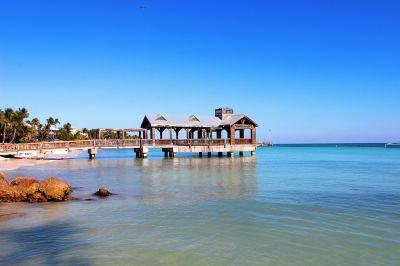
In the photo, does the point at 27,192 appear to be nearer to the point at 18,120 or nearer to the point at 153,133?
the point at 153,133

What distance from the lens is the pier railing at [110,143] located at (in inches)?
1615

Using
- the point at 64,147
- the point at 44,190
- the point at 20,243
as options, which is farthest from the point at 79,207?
the point at 64,147

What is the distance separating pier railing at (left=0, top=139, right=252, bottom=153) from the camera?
1615 inches

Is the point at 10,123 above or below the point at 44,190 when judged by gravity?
above

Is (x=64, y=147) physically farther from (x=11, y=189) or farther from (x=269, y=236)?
(x=269, y=236)

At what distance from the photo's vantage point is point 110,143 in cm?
4534

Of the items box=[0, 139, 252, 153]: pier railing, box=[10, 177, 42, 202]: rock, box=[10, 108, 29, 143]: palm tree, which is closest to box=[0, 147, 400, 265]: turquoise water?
box=[10, 177, 42, 202]: rock

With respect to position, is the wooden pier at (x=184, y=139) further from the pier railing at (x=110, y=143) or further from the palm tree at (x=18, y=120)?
the palm tree at (x=18, y=120)

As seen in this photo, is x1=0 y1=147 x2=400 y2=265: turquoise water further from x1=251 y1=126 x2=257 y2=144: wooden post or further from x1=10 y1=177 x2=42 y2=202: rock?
x1=251 y1=126 x2=257 y2=144: wooden post

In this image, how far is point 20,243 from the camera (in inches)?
372

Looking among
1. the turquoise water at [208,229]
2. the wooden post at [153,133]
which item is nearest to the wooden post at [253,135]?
the wooden post at [153,133]

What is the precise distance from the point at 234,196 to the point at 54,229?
8247mm

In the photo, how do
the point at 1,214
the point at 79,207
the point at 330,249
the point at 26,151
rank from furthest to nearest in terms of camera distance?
the point at 26,151
the point at 79,207
the point at 1,214
the point at 330,249

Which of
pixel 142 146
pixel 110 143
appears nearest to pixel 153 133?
pixel 142 146
